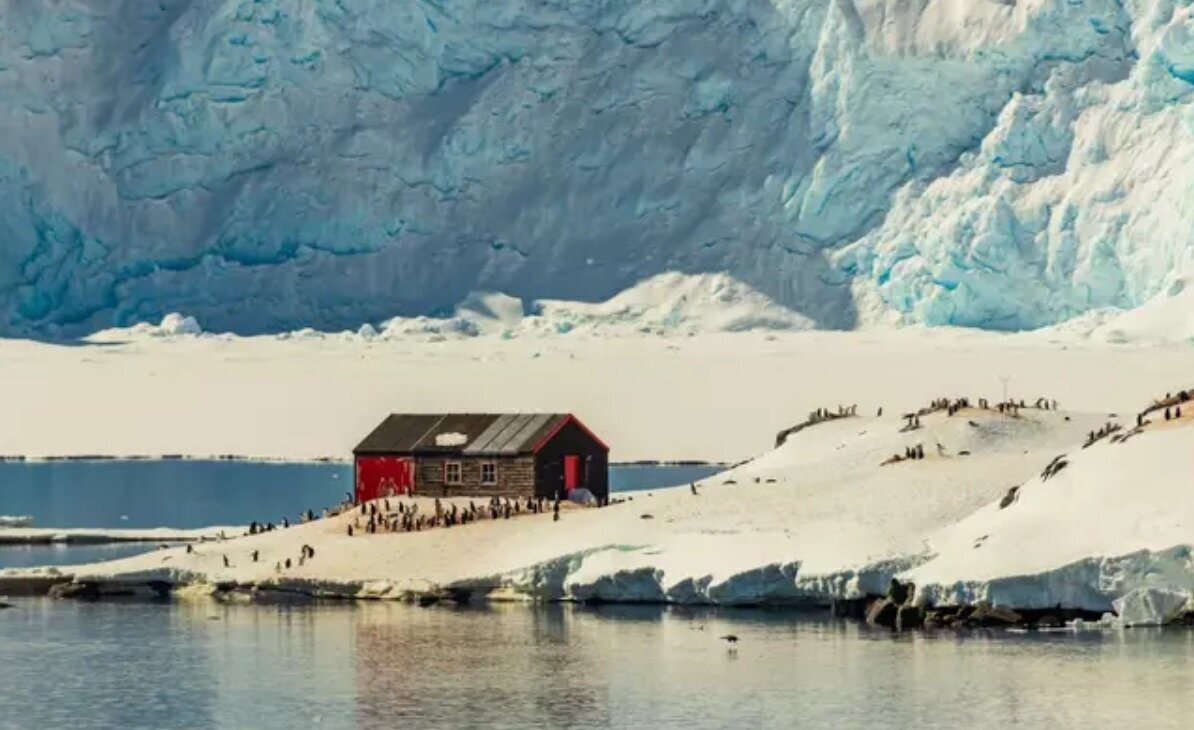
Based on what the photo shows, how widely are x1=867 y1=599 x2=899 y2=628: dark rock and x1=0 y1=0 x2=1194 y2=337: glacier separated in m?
69.3

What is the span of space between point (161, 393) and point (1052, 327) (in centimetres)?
3820

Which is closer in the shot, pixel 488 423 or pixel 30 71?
pixel 488 423

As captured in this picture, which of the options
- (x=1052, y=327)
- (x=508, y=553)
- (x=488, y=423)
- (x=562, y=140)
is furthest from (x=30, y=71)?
(x=508, y=553)

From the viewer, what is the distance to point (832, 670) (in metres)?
41.1

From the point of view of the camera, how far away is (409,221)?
126 m

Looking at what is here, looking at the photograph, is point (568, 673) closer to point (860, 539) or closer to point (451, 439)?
point (860, 539)

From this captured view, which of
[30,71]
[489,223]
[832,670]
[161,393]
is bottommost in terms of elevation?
[832,670]

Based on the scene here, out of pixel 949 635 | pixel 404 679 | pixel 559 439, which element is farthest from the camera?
pixel 559 439

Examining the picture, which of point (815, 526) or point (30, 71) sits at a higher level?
point (30, 71)

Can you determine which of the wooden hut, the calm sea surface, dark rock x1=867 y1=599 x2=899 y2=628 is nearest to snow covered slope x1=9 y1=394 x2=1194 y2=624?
dark rock x1=867 y1=599 x2=899 y2=628

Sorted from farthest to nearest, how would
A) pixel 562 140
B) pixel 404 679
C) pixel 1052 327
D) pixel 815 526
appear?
pixel 562 140, pixel 1052 327, pixel 815 526, pixel 404 679

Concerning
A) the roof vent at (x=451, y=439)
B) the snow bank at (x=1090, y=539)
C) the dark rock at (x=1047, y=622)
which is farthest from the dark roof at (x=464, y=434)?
the dark rock at (x=1047, y=622)

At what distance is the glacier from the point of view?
117500 millimetres

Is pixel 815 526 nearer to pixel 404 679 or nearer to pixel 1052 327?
pixel 404 679
